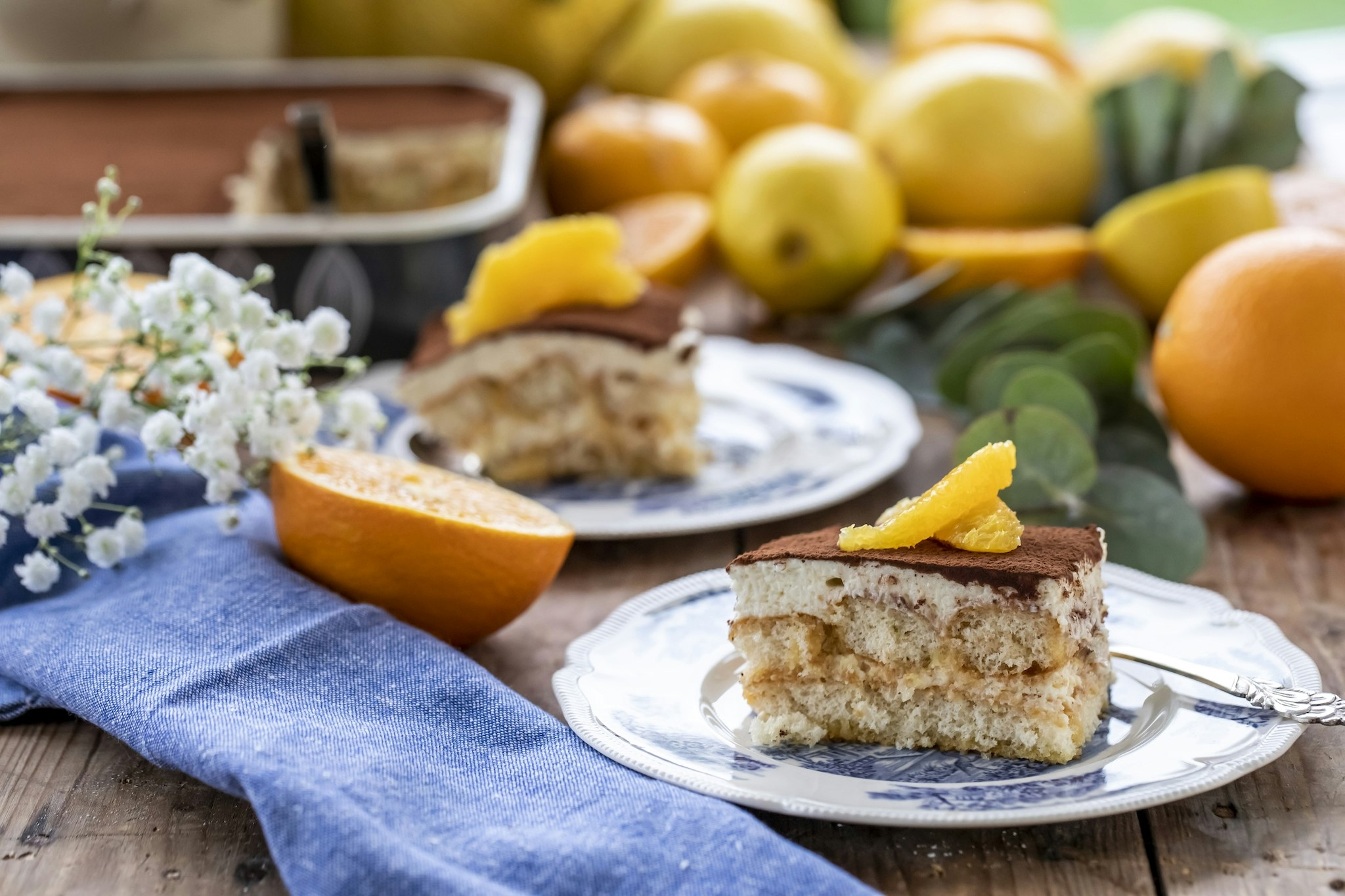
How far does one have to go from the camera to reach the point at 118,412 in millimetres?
1474

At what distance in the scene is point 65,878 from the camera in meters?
1.11

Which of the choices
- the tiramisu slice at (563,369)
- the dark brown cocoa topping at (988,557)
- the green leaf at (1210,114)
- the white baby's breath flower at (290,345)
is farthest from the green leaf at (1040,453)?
the green leaf at (1210,114)

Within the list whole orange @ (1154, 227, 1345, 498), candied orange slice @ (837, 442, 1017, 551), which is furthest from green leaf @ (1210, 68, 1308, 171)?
candied orange slice @ (837, 442, 1017, 551)

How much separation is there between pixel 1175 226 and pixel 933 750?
4.55ft

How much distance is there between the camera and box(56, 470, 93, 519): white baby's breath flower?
1.42m

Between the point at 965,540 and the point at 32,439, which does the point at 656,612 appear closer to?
the point at 965,540

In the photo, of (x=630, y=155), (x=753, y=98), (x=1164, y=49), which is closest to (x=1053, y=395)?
(x=630, y=155)

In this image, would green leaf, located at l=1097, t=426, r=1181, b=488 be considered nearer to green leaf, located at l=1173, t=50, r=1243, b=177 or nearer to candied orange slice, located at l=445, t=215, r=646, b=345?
candied orange slice, located at l=445, t=215, r=646, b=345

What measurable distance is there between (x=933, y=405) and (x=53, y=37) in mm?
2181

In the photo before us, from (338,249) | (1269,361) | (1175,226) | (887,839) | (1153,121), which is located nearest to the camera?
(887,839)

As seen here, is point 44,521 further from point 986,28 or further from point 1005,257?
point 986,28

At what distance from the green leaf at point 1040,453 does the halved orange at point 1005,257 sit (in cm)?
88

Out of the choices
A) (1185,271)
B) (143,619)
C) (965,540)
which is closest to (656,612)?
(965,540)

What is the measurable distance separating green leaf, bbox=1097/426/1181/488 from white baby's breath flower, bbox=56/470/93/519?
1.18m
